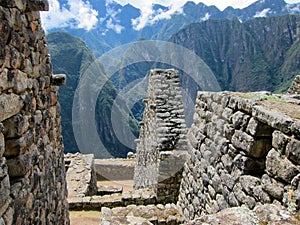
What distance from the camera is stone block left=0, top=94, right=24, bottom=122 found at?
1929 millimetres

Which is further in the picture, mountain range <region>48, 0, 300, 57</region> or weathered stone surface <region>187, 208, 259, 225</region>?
mountain range <region>48, 0, 300, 57</region>

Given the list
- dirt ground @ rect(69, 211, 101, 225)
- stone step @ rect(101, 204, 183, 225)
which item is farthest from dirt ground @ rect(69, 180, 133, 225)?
stone step @ rect(101, 204, 183, 225)

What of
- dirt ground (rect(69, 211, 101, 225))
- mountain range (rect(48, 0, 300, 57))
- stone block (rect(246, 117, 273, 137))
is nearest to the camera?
stone block (rect(246, 117, 273, 137))

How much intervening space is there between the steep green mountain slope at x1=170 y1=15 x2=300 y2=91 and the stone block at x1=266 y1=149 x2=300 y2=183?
62.4 metres

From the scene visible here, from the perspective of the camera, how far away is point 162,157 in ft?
19.8

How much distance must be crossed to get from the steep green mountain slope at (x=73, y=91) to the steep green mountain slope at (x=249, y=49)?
33.8 metres

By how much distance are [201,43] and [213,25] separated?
24.7 ft

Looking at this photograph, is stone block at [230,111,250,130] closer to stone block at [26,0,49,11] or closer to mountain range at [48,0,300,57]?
stone block at [26,0,49,11]

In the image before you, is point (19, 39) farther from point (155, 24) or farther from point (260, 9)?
point (155, 24)

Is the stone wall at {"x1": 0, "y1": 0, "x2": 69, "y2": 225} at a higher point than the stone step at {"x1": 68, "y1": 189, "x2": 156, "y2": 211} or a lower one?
higher

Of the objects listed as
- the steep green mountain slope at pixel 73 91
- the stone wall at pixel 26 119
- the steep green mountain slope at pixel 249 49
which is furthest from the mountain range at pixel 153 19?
the stone wall at pixel 26 119

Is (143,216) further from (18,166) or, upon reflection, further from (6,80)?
(6,80)

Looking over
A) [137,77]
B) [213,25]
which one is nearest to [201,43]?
[213,25]

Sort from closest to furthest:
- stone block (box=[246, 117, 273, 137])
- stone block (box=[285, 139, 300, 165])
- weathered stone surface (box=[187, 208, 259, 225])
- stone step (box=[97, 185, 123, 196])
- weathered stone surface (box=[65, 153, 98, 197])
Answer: weathered stone surface (box=[187, 208, 259, 225]), stone block (box=[285, 139, 300, 165]), stone block (box=[246, 117, 273, 137]), weathered stone surface (box=[65, 153, 98, 197]), stone step (box=[97, 185, 123, 196])
